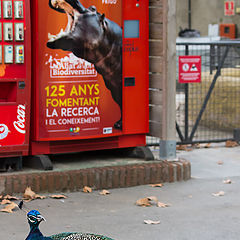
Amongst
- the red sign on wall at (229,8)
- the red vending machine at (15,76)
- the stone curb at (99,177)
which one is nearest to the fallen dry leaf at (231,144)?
the stone curb at (99,177)

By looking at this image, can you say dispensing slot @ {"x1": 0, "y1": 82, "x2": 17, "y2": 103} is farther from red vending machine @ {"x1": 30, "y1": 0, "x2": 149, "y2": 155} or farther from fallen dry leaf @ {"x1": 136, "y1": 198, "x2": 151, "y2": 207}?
fallen dry leaf @ {"x1": 136, "y1": 198, "x2": 151, "y2": 207}

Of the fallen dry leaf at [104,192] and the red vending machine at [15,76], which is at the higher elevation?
the red vending machine at [15,76]

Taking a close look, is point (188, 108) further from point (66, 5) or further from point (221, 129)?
point (66, 5)

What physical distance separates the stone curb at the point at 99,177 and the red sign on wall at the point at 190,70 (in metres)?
1.85

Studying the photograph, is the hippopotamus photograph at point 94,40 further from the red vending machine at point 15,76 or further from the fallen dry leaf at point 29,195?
the fallen dry leaf at point 29,195

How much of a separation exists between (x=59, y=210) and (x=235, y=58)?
16.1 ft

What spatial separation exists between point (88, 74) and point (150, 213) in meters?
1.76

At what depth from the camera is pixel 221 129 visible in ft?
35.7

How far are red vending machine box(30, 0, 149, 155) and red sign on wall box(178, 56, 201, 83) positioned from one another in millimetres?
1641

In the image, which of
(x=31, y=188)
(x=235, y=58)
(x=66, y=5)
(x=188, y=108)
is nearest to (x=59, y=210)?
(x=31, y=188)

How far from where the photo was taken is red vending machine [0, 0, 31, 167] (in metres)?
7.04

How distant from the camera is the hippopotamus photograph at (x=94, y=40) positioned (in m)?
7.37

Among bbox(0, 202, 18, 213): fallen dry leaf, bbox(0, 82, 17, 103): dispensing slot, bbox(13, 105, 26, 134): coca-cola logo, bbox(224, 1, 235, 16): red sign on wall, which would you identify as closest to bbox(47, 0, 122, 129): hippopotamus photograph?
bbox(0, 82, 17, 103): dispensing slot

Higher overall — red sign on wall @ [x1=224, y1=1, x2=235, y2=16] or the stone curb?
red sign on wall @ [x1=224, y1=1, x2=235, y2=16]
